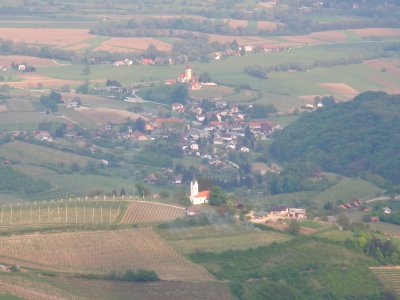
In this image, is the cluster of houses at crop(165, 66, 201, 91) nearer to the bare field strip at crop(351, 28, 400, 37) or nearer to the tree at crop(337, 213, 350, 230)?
the bare field strip at crop(351, 28, 400, 37)

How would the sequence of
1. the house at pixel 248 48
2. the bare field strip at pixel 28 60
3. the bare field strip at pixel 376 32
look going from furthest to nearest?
the bare field strip at pixel 376 32, the house at pixel 248 48, the bare field strip at pixel 28 60

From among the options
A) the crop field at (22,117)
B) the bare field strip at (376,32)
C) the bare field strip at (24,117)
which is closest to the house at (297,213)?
the crop field at (22,117)

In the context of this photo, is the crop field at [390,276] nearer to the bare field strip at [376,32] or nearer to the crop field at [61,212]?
the crop field at [61,212]

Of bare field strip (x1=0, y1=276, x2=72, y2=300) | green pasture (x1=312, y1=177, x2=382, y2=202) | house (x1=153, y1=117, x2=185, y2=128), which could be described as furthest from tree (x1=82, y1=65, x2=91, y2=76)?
bare field strip (x1=0, y1=276, x2=72, y2=300)

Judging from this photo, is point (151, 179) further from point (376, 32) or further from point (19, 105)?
point (376, 32)

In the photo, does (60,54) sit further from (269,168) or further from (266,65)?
(269,168)

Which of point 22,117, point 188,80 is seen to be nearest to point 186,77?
point 188,80

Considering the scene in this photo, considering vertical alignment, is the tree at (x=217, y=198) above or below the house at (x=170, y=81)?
above
